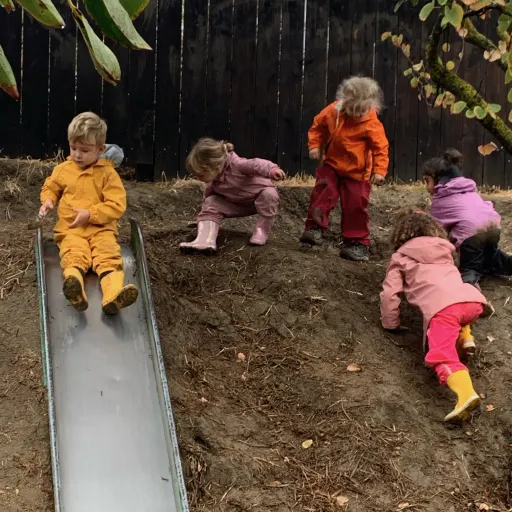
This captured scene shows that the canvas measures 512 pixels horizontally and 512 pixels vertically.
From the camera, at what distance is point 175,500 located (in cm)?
353

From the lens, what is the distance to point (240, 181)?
5758 millimetres

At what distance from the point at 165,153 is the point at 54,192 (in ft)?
9.54

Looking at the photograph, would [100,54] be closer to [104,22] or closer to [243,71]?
[104,22]

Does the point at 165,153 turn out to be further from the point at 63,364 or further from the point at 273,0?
the point at 63,364

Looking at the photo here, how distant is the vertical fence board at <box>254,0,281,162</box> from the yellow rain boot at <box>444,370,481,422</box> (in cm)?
440

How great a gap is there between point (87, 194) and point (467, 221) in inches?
108

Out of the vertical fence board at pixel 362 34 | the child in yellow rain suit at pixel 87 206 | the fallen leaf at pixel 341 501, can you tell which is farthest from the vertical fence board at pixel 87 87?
the fallen leaf at pixel 341 501

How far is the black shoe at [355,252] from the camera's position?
6.08 m

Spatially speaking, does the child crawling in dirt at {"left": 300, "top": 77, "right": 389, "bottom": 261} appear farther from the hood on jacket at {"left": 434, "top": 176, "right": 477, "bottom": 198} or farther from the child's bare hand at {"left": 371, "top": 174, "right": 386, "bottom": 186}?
the hood on jacket at {"left": 434, "top": 176, "right": 477, "bottom": 198}

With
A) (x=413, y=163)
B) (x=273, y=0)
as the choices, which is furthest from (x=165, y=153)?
(x=413, y=163)

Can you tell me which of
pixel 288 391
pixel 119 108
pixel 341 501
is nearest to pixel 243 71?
pixel 119 108

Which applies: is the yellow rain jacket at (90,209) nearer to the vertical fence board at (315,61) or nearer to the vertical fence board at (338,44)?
the vertical fence board at (315,61)

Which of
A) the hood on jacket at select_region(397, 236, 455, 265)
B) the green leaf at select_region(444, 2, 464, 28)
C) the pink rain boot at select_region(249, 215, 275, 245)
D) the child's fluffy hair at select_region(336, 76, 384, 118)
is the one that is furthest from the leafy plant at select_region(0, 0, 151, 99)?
the child's fluffy hair at select_region(336, 76, 384, 118)

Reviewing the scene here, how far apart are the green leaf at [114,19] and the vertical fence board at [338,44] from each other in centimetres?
731
